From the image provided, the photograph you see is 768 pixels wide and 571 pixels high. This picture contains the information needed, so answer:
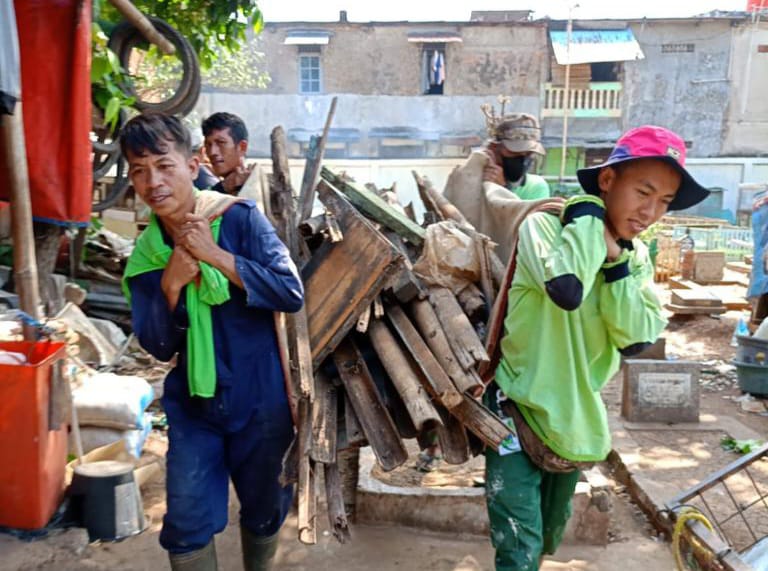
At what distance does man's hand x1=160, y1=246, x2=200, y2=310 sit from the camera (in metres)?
2.19

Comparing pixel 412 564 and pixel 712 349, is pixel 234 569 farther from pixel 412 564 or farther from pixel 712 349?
pixel 712 349

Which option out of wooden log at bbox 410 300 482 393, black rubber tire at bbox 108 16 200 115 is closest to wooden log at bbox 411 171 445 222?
wooden log at bbox 410 300 482 393

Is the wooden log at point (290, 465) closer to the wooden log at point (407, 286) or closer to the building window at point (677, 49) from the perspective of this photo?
the wooden log at point (407, 286)

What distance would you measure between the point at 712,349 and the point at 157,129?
8.23m

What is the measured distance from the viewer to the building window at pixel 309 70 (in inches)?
995

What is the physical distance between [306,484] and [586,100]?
25.7 meters

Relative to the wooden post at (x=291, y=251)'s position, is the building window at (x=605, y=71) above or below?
above

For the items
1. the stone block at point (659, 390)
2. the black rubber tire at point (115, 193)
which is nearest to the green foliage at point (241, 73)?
the black rubber tire at point (115, 193)

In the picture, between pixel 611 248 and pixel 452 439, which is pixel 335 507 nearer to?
pixel 452 439

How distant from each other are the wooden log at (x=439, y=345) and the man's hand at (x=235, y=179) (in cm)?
154

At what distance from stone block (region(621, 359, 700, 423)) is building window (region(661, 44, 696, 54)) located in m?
23.4

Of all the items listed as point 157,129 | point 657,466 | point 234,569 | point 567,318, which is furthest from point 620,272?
point 657,466

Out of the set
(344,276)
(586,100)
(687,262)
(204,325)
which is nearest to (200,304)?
(204,325)

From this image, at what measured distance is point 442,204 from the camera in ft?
11.3
